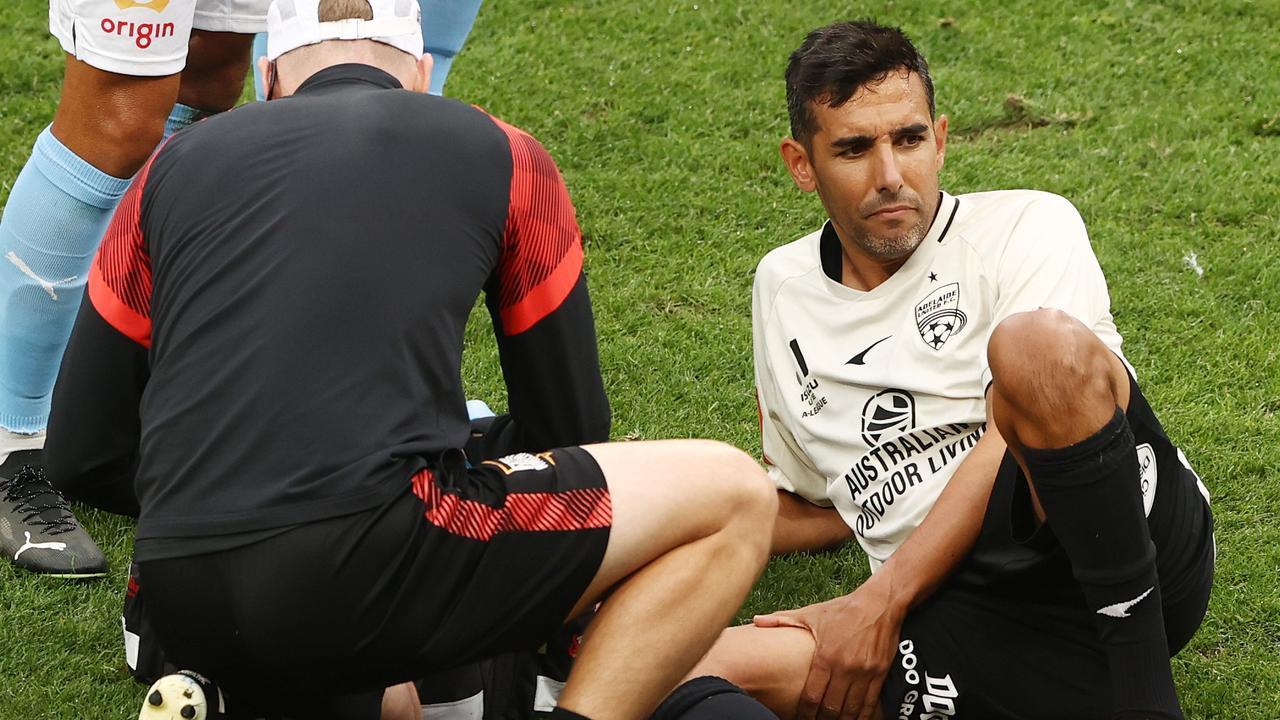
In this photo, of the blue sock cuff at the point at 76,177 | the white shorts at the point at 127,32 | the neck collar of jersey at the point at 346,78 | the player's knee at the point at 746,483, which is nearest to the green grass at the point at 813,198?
the blue sock cuff at the point at 76,177

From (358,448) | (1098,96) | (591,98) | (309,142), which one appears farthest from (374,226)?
(1098,96)

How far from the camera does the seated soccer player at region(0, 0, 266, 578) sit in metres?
3.72

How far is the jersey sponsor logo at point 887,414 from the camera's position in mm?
3447

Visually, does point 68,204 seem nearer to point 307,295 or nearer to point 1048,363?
point 307,295

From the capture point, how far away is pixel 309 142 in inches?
104

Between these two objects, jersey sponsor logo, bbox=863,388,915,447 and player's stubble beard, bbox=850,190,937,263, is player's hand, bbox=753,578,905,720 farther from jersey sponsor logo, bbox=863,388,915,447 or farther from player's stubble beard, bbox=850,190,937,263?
player's stubble beard, bbox=850,190,937,263

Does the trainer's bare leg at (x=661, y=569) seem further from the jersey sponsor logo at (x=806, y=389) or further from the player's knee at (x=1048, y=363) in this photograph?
the jersey sponsor logo at (x=806, y=389)

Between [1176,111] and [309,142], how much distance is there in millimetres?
4641

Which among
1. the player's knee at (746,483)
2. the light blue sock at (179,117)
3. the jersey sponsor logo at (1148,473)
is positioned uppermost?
the jersey sponsor logo at (1148,473)

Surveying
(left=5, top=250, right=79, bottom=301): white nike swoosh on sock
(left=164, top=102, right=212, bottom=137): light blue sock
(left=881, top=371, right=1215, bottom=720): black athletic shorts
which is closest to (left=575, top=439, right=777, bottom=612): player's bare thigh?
(left=881, top=371, right=1215, bottom=720): black athletic shorts

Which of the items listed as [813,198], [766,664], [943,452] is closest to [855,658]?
[766,664]

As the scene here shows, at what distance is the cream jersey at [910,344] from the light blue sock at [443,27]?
1351mm

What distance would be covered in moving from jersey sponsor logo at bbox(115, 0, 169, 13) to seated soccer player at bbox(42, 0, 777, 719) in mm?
1069

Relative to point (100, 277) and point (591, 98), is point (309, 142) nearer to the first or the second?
point (100, 277)
